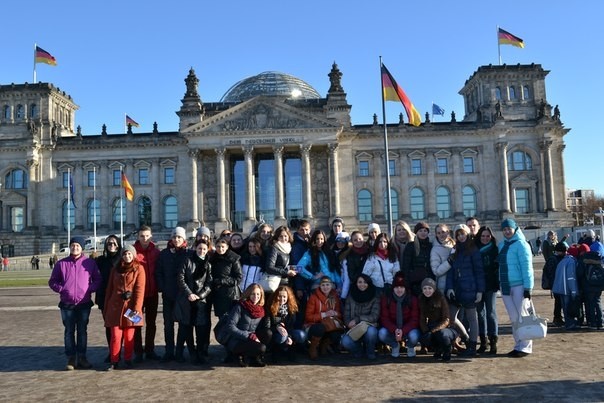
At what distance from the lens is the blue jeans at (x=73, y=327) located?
10.6 meters

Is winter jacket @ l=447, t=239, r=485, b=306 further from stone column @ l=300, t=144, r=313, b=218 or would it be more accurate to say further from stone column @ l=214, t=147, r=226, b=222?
stone column @ l=214, t=147, r=226, b=222

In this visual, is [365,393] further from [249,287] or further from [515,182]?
[515,182]

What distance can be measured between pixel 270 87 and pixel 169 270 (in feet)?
221

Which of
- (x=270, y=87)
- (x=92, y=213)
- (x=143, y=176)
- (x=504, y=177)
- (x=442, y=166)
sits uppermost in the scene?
(x=270, y=87)

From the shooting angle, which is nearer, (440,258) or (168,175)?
(440,258)

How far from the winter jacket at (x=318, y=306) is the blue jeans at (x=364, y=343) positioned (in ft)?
1.83

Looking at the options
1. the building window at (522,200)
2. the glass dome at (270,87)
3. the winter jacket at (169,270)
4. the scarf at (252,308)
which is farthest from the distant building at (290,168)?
the scarf at (252,308)

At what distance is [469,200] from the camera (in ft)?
208

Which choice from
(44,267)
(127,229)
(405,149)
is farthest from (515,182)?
(44,267)

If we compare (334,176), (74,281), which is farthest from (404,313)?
(334,176)

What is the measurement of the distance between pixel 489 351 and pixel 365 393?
13.9 ft

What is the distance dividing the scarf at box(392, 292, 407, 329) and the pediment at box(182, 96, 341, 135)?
165 ft

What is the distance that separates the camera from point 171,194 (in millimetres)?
64000

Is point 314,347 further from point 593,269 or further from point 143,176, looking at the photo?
point 143,176
